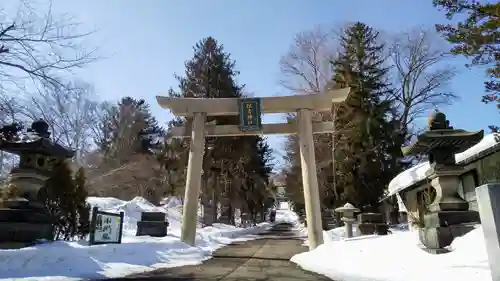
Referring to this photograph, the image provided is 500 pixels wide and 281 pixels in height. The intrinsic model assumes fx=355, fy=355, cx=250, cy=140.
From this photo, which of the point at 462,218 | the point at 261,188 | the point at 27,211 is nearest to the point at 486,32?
the point at 462,218

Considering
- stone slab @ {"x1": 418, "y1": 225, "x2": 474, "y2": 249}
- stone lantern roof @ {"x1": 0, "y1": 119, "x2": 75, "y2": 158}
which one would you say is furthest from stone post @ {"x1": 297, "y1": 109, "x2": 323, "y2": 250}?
stone lantern roof @ {"x1": 0, "y1": 119, "x2": 75, "y2": 158}

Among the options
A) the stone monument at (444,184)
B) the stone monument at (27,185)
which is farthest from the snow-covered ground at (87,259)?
the stone monument at (444,184)

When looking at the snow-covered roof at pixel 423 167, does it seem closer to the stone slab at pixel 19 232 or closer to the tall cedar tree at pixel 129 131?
the stone slab at pixel 19 232

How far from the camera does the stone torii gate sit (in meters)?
13.4

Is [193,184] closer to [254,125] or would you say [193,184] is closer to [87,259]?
[254,125]

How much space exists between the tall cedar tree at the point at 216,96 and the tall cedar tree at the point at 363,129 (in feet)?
25.0

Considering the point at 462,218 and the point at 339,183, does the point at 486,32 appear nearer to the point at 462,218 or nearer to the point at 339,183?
the point at 462,218

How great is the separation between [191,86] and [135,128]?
12934 mm

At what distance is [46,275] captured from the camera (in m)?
6.89

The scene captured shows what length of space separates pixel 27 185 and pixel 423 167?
1542 centimetres

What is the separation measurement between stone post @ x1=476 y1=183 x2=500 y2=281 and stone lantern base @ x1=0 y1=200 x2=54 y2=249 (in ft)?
30.4

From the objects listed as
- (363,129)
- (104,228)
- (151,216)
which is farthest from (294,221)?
(104,228)

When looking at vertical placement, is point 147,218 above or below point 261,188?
below

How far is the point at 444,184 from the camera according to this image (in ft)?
28.7
